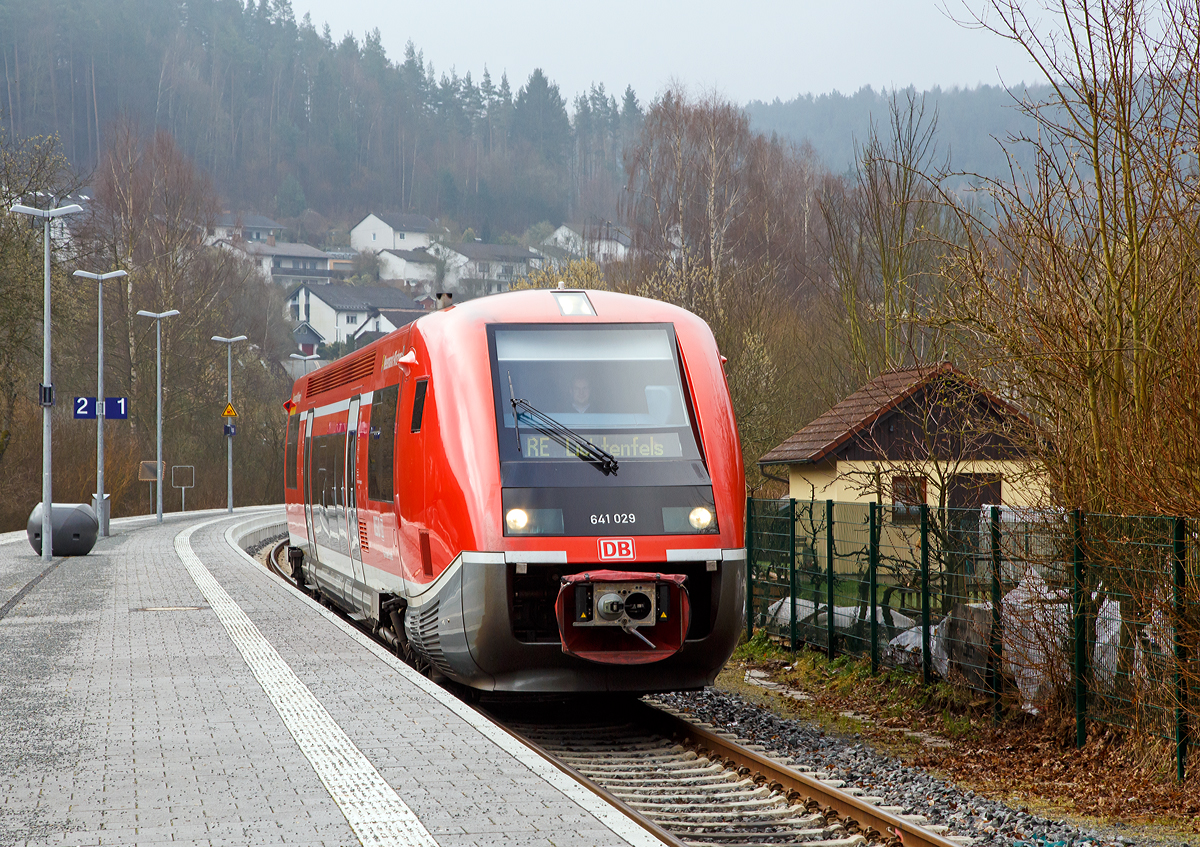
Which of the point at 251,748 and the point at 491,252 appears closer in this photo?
the point at 251,748

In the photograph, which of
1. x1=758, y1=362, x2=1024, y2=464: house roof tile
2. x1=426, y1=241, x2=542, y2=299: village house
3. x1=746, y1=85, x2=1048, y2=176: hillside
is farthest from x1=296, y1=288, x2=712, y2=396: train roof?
x1=426, y1=241, x2=542, y2=299: village house

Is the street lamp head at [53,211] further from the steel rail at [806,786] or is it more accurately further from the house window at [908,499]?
the steel rail at [806,786]

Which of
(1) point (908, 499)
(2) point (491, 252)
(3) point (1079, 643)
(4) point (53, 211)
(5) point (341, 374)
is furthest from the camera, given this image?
(2) point (491, 252)

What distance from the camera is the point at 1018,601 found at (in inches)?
392

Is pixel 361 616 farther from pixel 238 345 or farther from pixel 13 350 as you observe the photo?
pixel 238 345

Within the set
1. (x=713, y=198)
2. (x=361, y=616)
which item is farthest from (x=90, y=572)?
(x=713, y=198)

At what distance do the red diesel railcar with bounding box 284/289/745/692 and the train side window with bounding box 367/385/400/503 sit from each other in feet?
1.54

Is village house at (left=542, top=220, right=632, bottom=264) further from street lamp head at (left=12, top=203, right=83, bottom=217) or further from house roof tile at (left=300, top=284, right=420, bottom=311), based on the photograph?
street lamp head at (left=12, top=203, right=83, bottom=217)

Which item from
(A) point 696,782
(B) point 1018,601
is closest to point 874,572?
(B) point 1018,601

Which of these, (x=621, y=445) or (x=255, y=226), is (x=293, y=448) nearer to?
(x=621, y=445)

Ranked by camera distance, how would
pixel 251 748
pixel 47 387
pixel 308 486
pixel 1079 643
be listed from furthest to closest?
pixel 47 387 < pixel 308 486 < pixel 1079 643 < pixel 251 748

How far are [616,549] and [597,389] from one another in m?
1.38

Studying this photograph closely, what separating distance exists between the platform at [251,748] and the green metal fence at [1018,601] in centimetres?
391

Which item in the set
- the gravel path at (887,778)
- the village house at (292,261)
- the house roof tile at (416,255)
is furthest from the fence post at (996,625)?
the village house at (292,261)
